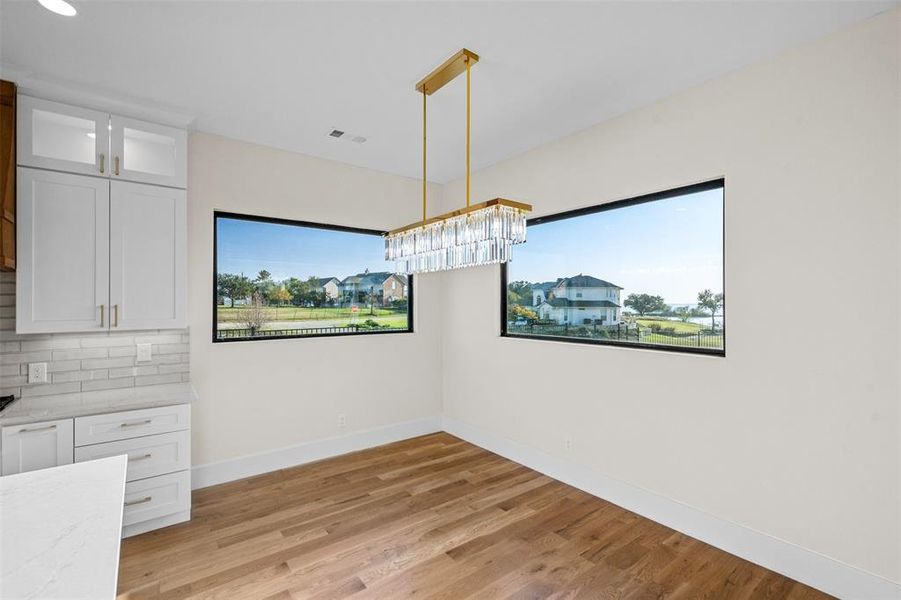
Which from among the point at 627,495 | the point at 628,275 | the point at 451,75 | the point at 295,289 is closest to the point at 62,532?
the point at 451,75

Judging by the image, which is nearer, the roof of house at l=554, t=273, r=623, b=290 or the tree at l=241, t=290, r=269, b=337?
the roof of house at l=554, t=273, r=623, b=290

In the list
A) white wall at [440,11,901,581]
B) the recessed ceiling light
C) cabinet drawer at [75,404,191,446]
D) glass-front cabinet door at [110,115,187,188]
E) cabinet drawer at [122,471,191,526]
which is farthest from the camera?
glass-front cabinet door at [110,115,187,188]

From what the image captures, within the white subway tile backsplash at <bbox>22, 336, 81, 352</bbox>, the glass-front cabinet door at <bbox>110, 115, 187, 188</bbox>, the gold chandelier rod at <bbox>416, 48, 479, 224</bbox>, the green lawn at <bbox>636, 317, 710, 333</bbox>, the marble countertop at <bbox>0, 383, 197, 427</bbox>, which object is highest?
the gold chandelier rod at <bbox>416, 48, 479, 224</bbox>

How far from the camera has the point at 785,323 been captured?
238 cm

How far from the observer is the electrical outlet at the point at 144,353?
10.5ft

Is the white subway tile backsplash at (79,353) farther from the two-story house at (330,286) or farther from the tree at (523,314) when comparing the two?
the tree at (523,314)

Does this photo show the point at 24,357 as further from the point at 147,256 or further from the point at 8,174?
the point at 8,174

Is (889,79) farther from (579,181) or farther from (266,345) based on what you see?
(266,345)

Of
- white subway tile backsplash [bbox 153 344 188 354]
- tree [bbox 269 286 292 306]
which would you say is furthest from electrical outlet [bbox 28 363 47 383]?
tree [bbox 269 286 292 306]

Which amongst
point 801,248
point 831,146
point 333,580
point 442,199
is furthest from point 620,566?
point 442,199

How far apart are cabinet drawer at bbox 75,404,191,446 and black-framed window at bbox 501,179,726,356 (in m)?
2.76

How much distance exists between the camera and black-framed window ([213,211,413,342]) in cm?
369

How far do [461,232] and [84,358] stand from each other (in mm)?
2760

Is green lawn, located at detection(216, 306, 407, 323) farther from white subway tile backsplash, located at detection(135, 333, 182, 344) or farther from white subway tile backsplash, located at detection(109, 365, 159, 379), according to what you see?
white subway tile backsplash, located at detection(109, 365, 159, 379)
